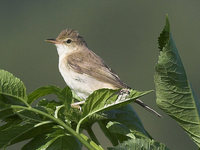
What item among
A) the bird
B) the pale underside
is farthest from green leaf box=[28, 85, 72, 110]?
the pale underside

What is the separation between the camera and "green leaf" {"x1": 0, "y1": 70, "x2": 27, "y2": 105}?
1.91 metres

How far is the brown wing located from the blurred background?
Result: 861 inches

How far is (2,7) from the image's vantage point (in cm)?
5825

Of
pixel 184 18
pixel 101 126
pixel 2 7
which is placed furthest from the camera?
pixel 2 7

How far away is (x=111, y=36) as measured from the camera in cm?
5041

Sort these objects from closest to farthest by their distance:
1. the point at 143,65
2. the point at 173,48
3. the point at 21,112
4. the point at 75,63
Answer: the point at 173,48, the point at 21,112, the point at 75,63, the point at 143,65

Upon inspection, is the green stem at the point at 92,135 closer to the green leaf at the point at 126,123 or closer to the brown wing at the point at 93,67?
the green leaf at the point at 126,123

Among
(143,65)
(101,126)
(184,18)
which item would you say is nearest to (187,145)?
(143,65)

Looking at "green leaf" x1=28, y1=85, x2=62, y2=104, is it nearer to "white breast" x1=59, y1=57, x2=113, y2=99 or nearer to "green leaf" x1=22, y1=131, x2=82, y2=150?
"green leaf" x1=22, y1=131, x2=82, y2=150

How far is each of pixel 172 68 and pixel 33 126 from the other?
0.56m

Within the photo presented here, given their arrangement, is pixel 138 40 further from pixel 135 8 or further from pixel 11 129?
pixel 11 129

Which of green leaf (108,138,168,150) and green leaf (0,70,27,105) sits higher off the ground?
green leaf (0,70,27,105)

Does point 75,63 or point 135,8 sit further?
point 135,8

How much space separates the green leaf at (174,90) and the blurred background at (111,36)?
84.5ft
